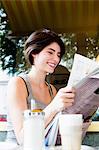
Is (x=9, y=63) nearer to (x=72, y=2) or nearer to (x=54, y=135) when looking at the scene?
(x=72, y=2)

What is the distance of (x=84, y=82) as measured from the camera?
98 centimetres

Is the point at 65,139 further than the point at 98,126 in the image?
No

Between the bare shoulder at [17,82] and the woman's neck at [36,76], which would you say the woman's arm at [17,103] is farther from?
the woman's neck at [36,76]

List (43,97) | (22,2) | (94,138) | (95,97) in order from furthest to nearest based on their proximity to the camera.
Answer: (22,2) → (94,138) → (43,97) → (95,97)

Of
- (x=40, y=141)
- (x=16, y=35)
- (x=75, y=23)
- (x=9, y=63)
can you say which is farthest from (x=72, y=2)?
(x=40, y=141)

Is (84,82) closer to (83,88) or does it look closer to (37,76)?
(83,88)

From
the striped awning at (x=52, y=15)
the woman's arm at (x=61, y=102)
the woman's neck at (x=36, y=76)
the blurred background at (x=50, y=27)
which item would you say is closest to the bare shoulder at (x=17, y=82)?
the woman's neck at (x=36, y=76)

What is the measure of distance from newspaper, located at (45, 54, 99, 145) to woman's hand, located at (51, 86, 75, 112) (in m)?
0.02

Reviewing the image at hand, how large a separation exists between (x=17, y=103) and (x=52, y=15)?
1573 millimetres

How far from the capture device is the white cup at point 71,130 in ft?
3.05

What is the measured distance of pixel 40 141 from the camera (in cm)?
91

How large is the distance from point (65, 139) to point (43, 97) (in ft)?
2.04

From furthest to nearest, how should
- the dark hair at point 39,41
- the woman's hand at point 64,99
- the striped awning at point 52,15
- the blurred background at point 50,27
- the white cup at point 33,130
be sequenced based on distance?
the striped awning at point 52,15
the blurred background at point 50,27
the dark hair at point 39,41
the woman's hand at point 64,99
the white cup at point 33,130

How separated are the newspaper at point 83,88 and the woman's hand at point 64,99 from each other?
0.02 metres
